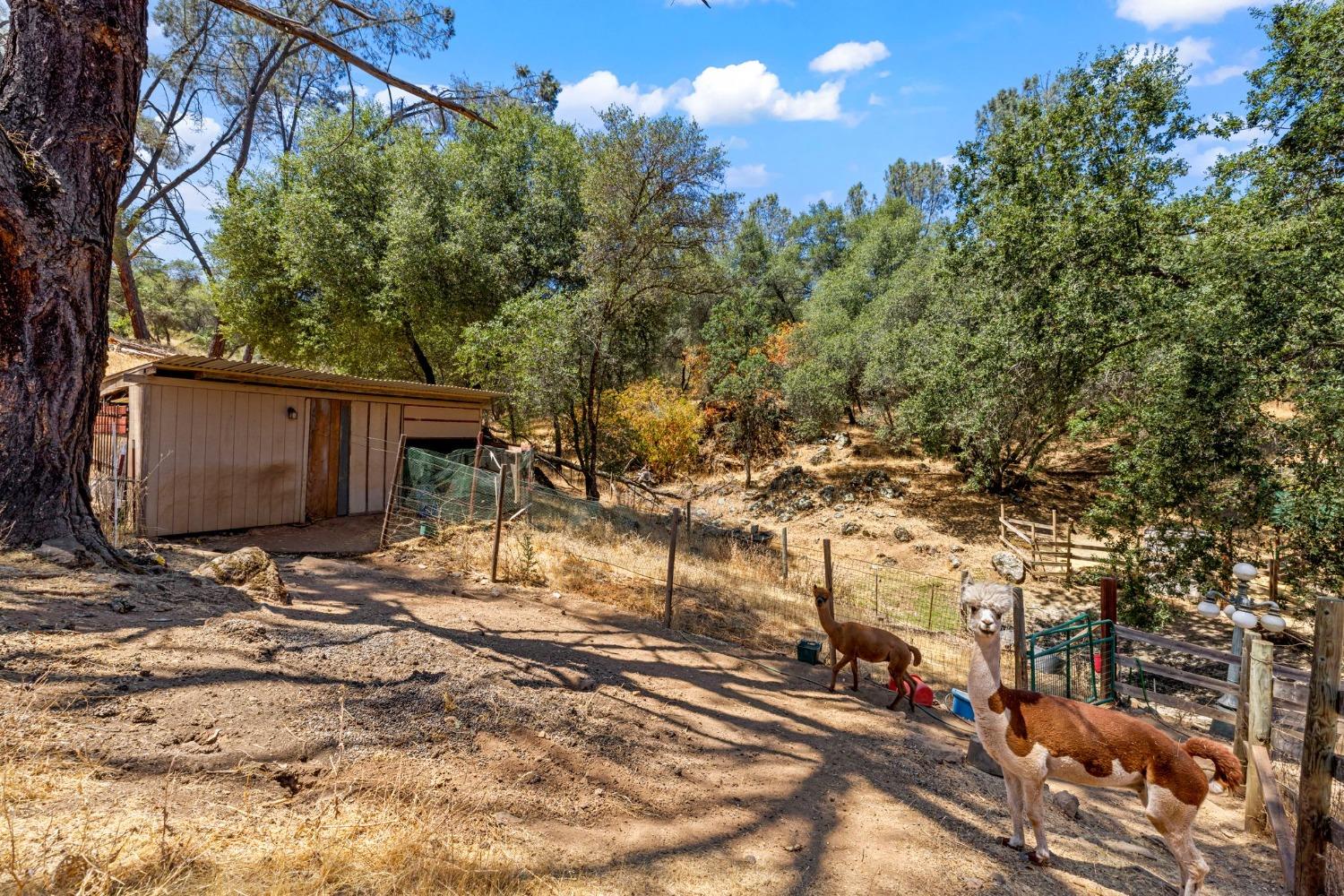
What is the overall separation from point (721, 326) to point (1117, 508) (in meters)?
22.4

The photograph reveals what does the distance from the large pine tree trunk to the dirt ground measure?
2.60 ft

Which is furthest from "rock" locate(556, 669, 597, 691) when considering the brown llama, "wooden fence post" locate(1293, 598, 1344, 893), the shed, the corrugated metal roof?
the corrugated metal roof

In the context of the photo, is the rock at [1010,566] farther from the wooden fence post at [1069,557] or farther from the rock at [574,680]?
the rock at [574,680]

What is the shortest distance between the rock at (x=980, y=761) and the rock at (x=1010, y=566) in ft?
45.6

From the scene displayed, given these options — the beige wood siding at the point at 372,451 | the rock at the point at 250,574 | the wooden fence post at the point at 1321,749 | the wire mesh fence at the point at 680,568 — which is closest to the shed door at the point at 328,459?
the beige wood siding at the point at 372,451

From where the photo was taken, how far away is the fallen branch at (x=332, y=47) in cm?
574

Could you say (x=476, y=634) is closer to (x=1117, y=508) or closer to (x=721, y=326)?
(x=1117, y=508)

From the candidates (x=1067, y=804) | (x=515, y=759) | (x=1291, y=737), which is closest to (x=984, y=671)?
(x=1067, y=804)

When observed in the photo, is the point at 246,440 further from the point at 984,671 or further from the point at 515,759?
the point at 984,671

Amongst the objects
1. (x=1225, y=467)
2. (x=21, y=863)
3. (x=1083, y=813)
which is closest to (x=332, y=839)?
(x=21, y=863)

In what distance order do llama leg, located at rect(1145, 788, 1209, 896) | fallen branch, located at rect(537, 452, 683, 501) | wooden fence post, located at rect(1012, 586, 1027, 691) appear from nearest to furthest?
llama leg, located at rect(1145, 788, 1209, 896) → wooden fence post, located at rect(1012, 586, 1027, 691) → fallen branch, located at rect(537, 452, 683, 501)

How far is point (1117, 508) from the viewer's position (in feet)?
40.8

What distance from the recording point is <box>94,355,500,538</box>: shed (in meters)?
9.94

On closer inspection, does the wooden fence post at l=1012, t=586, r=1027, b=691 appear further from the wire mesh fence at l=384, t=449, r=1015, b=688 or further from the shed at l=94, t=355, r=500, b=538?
the shed at l=94, t=355, r=500, b=538
